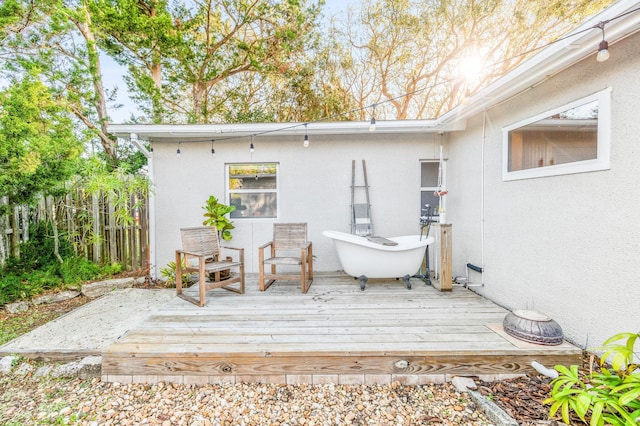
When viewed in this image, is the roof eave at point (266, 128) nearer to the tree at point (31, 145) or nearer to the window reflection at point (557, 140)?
the tree at point (31, 145)

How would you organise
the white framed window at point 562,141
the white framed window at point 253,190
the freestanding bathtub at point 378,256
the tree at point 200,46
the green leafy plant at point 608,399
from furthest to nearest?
the tree at point 200,46, the white framed window at point 253,190, the freestanding bathtub at point 378,256, the white framed window at point 562,141, the green leafy plant at point 608,399

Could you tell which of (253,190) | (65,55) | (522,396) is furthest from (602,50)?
(65,55)

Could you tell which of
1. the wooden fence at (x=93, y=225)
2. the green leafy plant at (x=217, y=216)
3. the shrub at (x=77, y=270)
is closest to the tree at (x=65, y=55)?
the wooden fence at (x=93, y=225)

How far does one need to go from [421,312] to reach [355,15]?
902cm

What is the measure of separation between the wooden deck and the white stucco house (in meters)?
0.61

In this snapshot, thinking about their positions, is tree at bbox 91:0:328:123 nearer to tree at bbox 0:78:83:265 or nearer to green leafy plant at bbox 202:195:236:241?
tree at bbox 0:78:83:265

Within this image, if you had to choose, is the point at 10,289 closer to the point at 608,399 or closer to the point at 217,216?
the point at 217,216

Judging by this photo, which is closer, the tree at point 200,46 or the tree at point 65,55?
the tree at point 65,55

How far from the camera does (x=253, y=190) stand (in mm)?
5105

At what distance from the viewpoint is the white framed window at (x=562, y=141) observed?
7.41 ft

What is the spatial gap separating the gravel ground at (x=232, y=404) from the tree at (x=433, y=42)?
7.02 metres

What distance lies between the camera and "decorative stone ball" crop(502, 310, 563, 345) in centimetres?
235

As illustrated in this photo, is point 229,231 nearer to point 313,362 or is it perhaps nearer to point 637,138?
point 313,362

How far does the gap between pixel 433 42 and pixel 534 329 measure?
8701 mm
